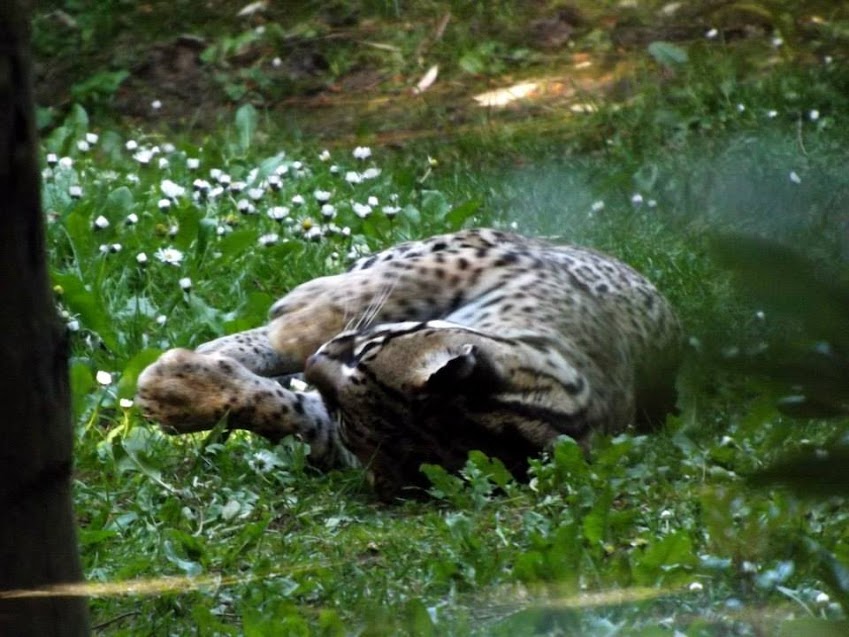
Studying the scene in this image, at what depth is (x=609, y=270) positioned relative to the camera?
19.0 ft

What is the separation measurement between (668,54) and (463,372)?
474cm

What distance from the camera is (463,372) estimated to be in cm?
431

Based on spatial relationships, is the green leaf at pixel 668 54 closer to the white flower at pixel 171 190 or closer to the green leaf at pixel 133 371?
the white flower at pixel 171 190

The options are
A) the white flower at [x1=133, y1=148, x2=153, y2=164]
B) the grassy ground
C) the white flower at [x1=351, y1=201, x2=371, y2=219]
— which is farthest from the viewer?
the white flower at [x1=133, y1=148, x2=153, y2=164]

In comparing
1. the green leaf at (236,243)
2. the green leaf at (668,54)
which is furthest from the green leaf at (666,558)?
the green leaf at (668,54)

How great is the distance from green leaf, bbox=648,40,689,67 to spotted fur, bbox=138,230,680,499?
2.76m

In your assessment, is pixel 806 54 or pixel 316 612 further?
pixel 316 612

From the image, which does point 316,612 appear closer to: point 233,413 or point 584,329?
point 233,413

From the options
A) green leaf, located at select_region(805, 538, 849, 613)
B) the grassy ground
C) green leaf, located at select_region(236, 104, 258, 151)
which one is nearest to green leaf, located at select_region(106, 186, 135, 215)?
the grassy ground

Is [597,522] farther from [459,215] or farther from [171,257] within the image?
[459,215]

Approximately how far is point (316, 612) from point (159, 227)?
3483 mm

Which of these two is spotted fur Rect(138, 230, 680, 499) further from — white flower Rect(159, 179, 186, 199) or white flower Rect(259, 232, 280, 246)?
white flower Rect(159, 179, 186, 199)

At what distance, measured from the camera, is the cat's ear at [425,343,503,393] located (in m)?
4.30

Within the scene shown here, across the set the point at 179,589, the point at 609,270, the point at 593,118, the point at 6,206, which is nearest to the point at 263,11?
the point at 593,118
